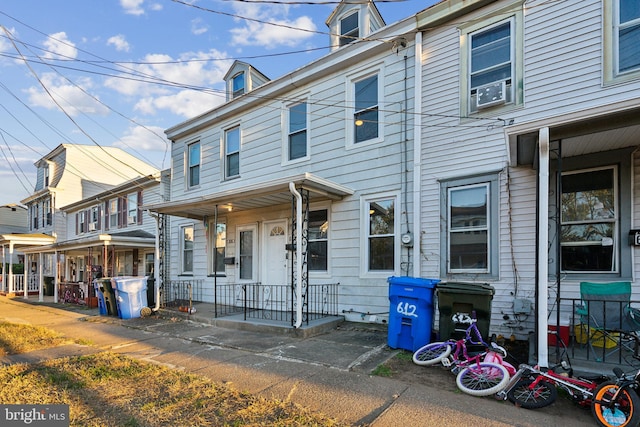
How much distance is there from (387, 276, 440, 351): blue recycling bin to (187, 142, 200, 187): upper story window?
8.31 metres

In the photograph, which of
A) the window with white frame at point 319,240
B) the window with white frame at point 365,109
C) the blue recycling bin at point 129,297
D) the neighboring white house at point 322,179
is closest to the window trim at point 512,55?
the neighboring white house at point 322,179

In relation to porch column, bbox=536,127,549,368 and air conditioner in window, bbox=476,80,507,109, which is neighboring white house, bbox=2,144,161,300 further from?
porch column, bbox=536,127,549,368

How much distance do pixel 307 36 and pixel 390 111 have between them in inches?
114

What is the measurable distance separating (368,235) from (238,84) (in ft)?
22.2

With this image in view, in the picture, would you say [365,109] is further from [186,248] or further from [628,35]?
[186,248]

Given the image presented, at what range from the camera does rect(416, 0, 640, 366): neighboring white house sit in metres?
4.84

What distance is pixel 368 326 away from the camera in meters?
6.91

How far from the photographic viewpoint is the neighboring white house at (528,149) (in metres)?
4.84

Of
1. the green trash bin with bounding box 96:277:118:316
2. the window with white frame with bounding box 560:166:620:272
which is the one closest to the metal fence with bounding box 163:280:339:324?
the green trash bin with bounding box 96:277:118:316

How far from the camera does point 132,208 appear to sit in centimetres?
1577

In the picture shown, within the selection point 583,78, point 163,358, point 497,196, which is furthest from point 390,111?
point 163,358

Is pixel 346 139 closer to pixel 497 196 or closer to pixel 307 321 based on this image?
pixel 497 196

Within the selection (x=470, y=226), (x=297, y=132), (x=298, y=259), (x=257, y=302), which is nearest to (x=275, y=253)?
(x=257, y=302)

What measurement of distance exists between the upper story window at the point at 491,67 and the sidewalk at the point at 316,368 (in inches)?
178
